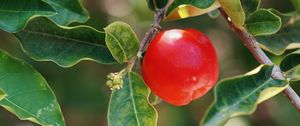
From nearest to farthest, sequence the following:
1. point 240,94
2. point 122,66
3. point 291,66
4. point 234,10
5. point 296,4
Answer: point 240,94 → point 234,10 → point 291,66 → point 296,4 → point 122,66

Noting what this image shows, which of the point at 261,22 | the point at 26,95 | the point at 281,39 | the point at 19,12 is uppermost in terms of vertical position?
the point at 19,12

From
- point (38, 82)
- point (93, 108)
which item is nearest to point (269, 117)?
point (93, 108)

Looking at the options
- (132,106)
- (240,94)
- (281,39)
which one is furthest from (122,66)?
(240,94)

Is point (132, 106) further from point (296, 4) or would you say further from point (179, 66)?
Result: point (296, 4)

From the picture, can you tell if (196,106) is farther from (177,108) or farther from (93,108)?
(93,108)

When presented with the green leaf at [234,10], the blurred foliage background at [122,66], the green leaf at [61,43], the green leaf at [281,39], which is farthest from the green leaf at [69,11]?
the blurred foliage background at [122,66]

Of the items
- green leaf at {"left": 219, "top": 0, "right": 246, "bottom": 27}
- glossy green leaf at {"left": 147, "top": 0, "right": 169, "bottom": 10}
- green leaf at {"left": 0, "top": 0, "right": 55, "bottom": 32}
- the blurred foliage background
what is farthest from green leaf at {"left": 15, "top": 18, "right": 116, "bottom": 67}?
the blurred foliage background

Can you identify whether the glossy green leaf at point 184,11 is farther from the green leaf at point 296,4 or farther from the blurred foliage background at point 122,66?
the blurred foliage background at point 122,66
